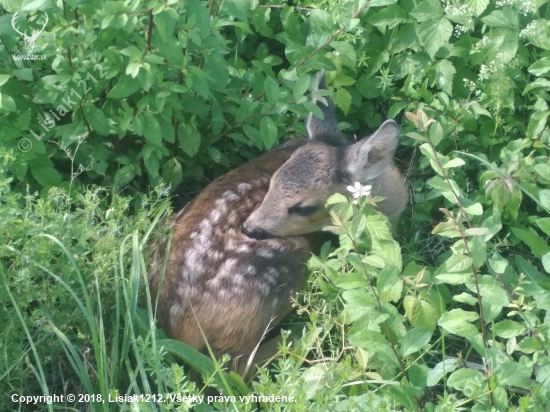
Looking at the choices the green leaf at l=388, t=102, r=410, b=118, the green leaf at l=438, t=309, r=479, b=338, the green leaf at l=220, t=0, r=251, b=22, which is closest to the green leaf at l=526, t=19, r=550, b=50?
the green leaf at l=388, t=102, r=410, b=118

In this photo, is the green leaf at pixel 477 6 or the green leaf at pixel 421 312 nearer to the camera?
the green leaf at pixel 421 312

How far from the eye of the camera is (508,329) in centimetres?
327

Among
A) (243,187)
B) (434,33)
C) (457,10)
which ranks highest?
(457,10)

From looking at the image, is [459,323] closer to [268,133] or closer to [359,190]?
[359,190]

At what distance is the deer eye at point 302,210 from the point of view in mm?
4609

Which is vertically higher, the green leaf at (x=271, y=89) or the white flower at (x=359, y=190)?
the green leaf at (x=271, y=89)

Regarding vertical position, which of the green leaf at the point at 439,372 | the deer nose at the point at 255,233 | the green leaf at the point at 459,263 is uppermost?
the green leaf at the point at 459,263

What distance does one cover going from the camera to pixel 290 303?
415cm

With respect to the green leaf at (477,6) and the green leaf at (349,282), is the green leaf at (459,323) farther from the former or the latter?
the green leaf at (477,6)

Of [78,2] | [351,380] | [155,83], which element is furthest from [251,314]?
[78,2]

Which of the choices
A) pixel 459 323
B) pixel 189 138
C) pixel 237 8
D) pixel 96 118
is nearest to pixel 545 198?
pixel 459 323

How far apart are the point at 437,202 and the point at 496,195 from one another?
695 mm

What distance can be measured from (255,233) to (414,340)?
1.32m

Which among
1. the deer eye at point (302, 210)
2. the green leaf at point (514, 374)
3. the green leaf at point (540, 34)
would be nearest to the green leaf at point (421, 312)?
the green leaf at point (514, 374)
